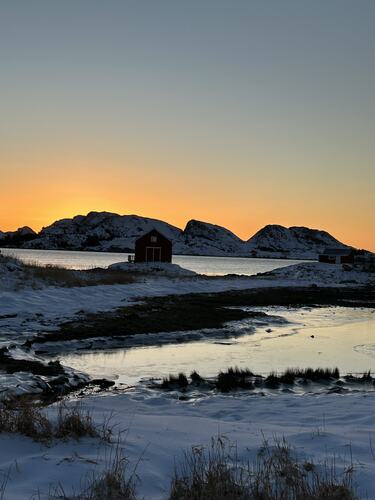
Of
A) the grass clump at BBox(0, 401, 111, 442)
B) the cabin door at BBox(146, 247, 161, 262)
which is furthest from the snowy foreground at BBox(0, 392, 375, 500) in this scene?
the cabin door at BBox(146, 247, 161, 262)

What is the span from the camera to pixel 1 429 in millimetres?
6156

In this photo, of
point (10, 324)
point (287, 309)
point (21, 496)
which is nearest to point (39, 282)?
point (10, 324)

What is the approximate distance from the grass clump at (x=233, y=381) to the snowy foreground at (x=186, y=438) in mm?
1060

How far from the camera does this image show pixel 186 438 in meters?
6.66

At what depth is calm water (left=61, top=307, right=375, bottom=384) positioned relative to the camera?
13828 millimetres

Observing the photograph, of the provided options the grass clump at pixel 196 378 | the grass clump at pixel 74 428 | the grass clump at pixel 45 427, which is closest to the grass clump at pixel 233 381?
the grass clump at pixel 196 378

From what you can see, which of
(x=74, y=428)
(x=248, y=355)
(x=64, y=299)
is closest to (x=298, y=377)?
(x=248, y=355)

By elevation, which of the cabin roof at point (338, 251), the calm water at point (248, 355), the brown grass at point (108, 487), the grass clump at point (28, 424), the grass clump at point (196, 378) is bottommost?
the calm water at point (248, 355)

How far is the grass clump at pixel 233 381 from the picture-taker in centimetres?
1147

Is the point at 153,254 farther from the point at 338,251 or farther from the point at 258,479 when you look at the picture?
the point at 258,479

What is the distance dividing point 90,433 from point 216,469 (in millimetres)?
1854

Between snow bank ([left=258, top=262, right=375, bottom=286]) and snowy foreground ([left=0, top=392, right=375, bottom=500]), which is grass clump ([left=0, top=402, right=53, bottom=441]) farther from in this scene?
snow bank ([left=258, top=262, right=375, bottom=286])

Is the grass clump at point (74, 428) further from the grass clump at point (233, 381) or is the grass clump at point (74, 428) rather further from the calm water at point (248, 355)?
the calm water at point (248, 355)

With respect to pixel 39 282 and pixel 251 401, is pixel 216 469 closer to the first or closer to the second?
pixel 251 401
